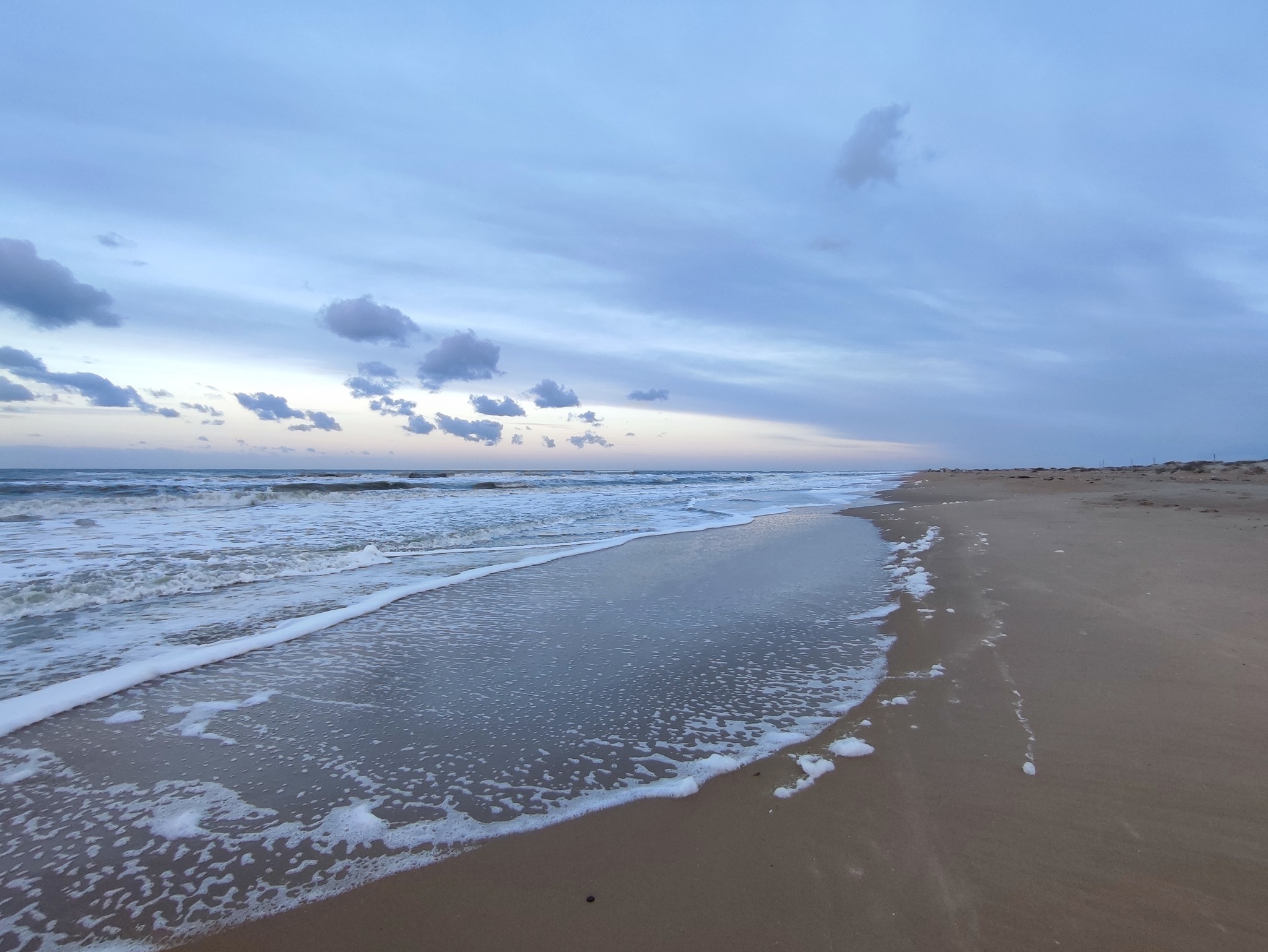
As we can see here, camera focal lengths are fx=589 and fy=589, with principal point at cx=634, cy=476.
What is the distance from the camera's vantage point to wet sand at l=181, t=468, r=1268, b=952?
2.18 metres

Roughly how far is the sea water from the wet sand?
0.29 m

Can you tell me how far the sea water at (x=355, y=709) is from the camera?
2668 millimetres

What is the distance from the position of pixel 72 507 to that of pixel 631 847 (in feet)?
93.7

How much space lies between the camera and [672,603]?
725 centimetres

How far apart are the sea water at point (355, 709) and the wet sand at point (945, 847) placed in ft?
0.96

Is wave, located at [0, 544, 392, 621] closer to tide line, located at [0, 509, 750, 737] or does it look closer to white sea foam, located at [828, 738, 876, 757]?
tide line, located at [0, 509, 750, 737]

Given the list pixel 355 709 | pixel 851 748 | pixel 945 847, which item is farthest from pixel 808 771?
pixel 355 709

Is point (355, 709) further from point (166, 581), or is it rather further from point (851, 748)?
point (166, 581)

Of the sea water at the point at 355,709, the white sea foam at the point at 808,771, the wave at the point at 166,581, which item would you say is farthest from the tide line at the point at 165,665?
the white sea foam at the point at 808,771

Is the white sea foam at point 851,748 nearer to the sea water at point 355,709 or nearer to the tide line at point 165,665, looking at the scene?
the sea water at point 355,709

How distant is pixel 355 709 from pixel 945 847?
12.3 feet

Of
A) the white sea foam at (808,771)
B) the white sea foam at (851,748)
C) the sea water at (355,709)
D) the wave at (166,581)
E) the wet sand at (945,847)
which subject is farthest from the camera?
the wave at (166,581)

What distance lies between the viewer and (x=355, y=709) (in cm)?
424

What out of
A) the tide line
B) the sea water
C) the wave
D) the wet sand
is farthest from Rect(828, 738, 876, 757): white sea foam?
the wave
